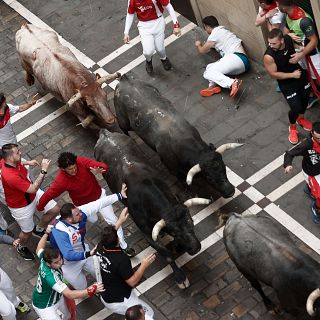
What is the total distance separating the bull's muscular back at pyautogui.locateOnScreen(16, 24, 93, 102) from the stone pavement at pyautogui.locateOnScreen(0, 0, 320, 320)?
852 millimetres

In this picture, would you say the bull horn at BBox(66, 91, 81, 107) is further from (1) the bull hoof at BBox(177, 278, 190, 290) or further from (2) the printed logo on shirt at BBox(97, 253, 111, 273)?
(2) the printed logo on shirt at BBox(97, 253, 111, 273)

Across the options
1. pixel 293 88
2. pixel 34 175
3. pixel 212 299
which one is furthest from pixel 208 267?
pixel 34 175

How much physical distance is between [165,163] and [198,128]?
1.53 m

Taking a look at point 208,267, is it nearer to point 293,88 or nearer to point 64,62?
point 293,88

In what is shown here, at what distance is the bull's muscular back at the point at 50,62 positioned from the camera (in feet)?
57.8

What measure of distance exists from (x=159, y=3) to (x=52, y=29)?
4.11m

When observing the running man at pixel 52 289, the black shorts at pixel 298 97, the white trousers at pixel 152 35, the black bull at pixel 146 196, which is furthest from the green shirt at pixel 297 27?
the running man at pixel 52 289

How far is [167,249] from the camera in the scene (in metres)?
14.5

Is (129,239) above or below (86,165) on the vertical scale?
below

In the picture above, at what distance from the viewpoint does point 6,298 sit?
13898mm

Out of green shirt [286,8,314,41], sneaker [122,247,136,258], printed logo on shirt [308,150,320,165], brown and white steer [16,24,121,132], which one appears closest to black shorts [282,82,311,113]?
green shirt [286,8,314,41]

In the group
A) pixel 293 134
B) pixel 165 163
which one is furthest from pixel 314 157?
pixel 165 163

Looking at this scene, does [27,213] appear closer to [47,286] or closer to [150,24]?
[47,286]

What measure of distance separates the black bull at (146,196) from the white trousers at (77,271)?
3.73 feet
